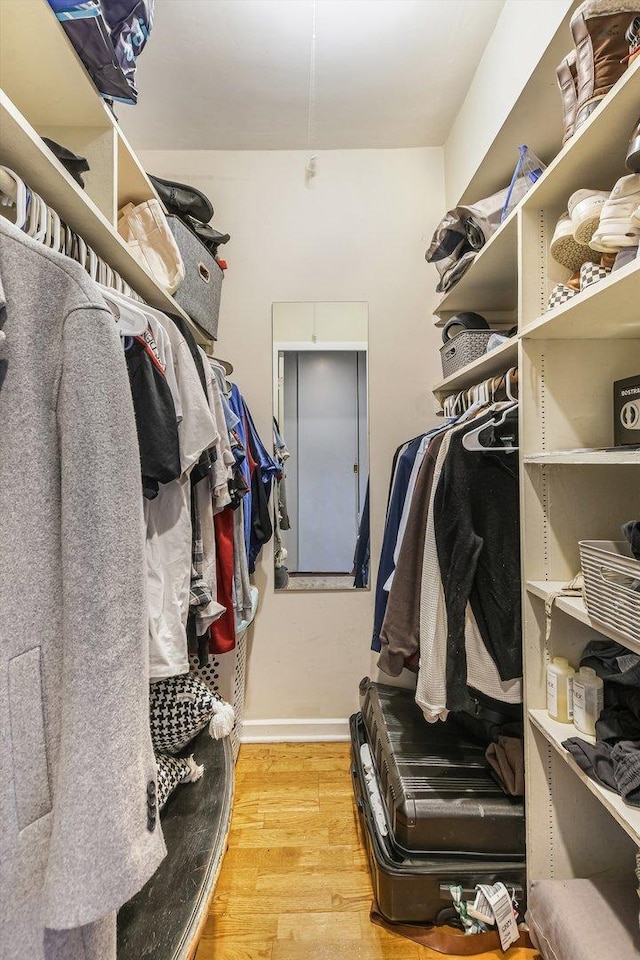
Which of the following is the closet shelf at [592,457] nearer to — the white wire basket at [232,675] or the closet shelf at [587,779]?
the closet shelf at [587,779]

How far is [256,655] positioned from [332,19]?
2410mm

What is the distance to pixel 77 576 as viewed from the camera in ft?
1.65

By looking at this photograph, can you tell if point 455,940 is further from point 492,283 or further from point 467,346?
point 492,283

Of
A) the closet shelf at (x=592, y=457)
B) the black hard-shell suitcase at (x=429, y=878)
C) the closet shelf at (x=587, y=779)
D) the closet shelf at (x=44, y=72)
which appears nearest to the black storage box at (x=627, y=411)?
the closet shelf at (x=592, y=457)

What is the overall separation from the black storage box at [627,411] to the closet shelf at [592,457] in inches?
5.1

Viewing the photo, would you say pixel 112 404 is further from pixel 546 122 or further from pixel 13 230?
pixel 546 122

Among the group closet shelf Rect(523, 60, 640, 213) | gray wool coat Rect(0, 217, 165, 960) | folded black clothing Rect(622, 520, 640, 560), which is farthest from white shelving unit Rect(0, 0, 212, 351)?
folded black clothing Rect(622, 520, 640, 560)

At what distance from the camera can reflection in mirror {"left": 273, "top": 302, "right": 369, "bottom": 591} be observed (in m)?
2.07

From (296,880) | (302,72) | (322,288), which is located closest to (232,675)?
(296,880)

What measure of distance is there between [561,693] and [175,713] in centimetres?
94

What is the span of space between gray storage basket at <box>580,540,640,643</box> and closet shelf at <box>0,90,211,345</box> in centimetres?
125

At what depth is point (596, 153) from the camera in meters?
0.93

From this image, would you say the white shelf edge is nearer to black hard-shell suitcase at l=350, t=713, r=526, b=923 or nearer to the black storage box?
the black storage box

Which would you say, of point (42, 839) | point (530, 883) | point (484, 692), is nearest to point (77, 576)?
point (42, 839)
